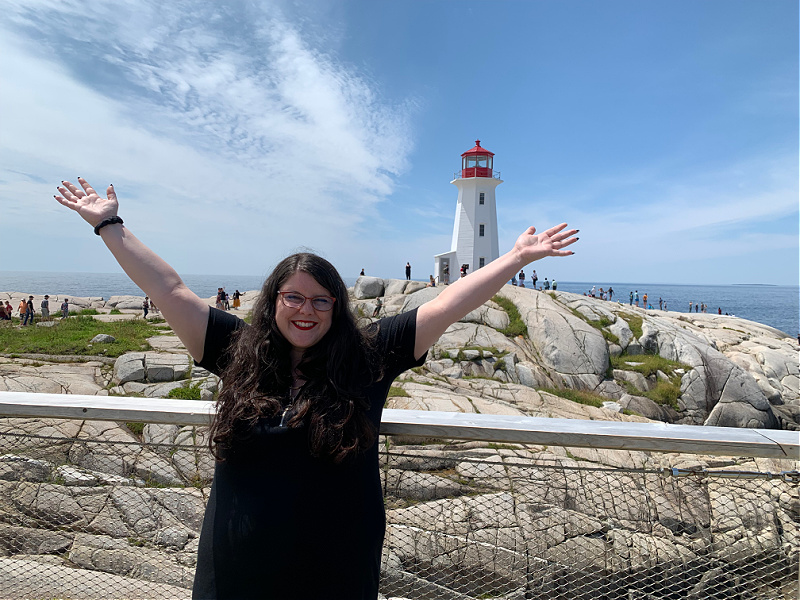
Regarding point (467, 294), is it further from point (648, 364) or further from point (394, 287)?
point (394, 287)

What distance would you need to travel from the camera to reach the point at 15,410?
2.71 metres

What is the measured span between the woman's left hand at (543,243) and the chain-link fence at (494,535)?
46.3 inches

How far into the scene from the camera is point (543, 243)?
2.54 m

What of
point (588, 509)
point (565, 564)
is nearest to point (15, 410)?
point (565, 564)

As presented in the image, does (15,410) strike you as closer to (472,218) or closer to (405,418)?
(405,418)

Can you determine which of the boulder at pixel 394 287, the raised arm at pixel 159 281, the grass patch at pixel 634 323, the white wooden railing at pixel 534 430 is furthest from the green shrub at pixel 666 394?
the raised arm at pixel 159 281

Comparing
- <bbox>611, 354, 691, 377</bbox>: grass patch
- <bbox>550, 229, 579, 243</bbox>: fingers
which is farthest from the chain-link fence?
<bbox>611, 354, 691, 377</bbox>: grass patch

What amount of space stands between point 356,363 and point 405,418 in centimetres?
59

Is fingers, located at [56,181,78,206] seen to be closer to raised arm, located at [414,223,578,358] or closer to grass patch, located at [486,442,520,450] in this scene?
raised arm, located at [414,223,578,358]

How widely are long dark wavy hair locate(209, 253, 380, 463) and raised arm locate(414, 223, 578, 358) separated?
0.92 ft

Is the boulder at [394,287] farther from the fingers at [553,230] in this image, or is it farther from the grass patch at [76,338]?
the fingers at [553,230]

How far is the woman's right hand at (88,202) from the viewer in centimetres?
244

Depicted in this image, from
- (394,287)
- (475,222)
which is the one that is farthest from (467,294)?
(475,222)

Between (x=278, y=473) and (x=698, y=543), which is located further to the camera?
(x=698, y=543)
